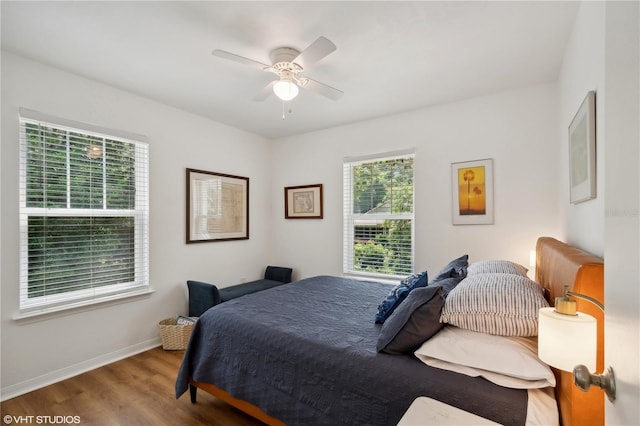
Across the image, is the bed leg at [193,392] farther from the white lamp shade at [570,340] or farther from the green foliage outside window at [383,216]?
the green foliage outside window at [383,216]

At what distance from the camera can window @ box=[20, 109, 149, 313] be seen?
249cm

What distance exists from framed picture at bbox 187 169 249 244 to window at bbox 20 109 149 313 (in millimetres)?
541

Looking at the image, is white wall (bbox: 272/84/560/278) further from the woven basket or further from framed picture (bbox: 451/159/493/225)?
the woven basket

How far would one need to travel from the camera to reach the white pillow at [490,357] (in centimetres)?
122

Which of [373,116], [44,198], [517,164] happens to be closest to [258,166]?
[373,116]

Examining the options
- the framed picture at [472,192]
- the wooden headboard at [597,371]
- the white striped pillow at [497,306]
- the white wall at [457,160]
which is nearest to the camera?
the wooden headboard at [597,371]

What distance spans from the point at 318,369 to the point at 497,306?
37.3 inches

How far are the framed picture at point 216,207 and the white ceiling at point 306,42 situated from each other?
42.3 inches

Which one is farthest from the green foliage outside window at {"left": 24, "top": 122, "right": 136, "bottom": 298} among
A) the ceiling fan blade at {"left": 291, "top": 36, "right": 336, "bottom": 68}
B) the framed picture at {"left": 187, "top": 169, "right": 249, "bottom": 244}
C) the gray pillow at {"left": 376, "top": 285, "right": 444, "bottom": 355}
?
the gray pillow at {"left": 376, "top": 285, "right": 444, "bottom": 355}

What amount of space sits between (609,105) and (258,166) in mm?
4281

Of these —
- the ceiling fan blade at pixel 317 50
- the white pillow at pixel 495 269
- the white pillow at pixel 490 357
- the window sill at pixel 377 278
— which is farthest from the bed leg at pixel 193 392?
the ceiling fan blade at pixel 317 50

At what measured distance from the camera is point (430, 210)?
3.47m

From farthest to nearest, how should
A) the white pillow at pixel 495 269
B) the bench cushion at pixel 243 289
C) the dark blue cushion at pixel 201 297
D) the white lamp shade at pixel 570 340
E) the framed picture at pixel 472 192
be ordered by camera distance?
the bench cushion at pixel 243 289, the dark blue cushion at pixel 201 297, the framed picture at pixel 472 192, the white pillow at pixel 495 269, the white lamp shade at pixel 570 340

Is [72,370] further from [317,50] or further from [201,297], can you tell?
[317,50]
